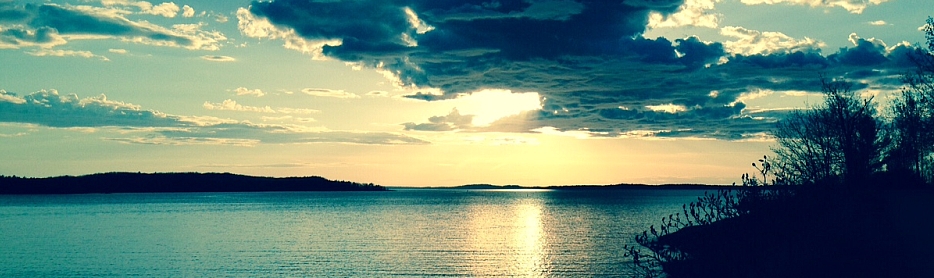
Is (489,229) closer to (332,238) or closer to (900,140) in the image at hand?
(332,238)

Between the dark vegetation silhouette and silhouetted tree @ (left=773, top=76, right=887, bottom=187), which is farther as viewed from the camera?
silhouetted tree @ (left=773, top=76, right=887, bottom=187)

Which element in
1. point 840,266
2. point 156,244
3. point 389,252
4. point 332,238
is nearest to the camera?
point 840,266

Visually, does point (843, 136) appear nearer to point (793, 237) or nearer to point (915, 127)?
point (915, 127)

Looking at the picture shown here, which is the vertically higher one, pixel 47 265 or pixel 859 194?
pixel 859 194

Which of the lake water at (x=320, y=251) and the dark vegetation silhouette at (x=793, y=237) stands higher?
the dark vegetation silhouette at (x=793, y=237)

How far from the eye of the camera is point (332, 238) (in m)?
82.6

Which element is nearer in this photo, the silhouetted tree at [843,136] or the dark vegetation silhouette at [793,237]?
the dark vegetation silhouette at [793,237]

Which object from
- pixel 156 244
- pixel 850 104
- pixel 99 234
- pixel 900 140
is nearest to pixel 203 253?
pixel 156 244

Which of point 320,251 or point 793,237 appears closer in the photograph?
point 793,237

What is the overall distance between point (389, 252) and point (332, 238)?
1871 centimetres

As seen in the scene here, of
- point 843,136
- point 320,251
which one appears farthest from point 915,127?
point 320,251

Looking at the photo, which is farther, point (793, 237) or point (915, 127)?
point (915, 127)

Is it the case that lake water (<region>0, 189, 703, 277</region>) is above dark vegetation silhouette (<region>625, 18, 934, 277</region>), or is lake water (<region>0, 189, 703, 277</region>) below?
below

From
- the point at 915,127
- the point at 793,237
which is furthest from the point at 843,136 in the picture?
the point at 793,237
